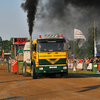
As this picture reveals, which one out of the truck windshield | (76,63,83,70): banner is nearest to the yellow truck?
the truck windshield

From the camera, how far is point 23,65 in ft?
68.1

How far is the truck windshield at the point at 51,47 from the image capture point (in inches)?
659

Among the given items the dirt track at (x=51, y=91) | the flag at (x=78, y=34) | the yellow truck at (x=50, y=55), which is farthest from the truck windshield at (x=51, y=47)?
the flag at (x=78, y=34)

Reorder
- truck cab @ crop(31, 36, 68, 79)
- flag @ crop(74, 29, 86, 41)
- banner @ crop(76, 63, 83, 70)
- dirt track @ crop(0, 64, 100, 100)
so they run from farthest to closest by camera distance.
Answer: flag @ crop(74, 29, 86, 41)
banner @ crop(76, 63, 83, 70)
truck cab @ crop(31, 36, 68, 79)
dirt track @ crop(0, 64, 100, 100)

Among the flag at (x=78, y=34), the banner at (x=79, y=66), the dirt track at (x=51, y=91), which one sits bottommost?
the dirt track at (x=51, y=91)

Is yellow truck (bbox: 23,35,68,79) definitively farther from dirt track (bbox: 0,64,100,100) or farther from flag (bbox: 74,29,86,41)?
flag (bbox: 74,29,86,41)

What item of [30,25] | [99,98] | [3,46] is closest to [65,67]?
[30,25]

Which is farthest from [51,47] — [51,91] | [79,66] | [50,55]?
[79,66]

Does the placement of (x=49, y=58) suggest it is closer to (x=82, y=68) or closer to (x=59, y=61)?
(x=59, y=61)

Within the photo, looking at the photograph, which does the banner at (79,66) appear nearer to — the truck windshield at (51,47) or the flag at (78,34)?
the flag at (78,34)

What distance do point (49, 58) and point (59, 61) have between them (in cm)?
75

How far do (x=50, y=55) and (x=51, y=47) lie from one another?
1.86 feet

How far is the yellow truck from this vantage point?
16719 millimetres

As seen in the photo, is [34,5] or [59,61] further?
[34,5]
